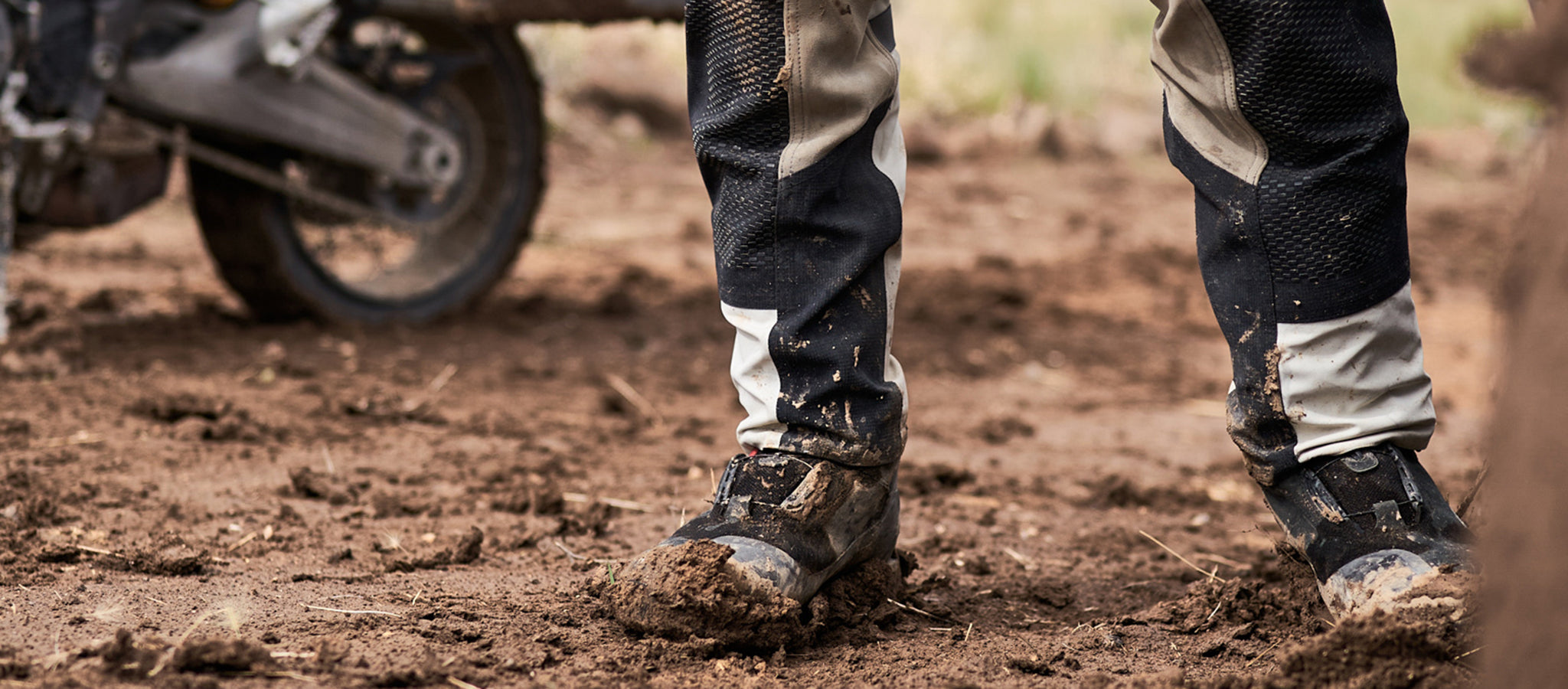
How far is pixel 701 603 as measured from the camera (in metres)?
1.31

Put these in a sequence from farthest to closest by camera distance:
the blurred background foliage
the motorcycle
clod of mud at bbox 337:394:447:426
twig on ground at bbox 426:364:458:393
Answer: the blurred background foliage < twig on ground at bbox 426:364:458:393 < the motorcycle < clod of mud at bbox 337:394:447:426

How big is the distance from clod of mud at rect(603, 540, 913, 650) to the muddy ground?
0.02 m

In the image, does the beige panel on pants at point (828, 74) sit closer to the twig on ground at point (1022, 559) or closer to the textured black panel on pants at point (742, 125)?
the textured black panel on pants at point (742, 125)

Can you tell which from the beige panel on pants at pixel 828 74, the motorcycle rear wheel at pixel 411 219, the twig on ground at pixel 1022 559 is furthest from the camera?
the motorcycle rear wheel at pixel 411 219

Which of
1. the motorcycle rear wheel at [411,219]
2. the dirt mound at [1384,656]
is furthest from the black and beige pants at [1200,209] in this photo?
the motorcycle rear wheel at [411,219]

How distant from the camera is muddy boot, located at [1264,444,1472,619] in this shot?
51.6 inches

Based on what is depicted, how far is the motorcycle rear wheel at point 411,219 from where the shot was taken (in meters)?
2.92

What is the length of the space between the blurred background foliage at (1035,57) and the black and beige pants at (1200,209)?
539 centimetres

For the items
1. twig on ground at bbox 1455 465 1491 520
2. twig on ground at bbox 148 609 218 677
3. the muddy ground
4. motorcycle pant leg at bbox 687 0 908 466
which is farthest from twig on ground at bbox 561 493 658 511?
twig on ground at bbox 1455 465 1491 520

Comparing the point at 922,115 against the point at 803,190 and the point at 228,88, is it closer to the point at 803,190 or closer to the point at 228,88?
the point at 228,88

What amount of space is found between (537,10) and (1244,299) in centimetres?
200

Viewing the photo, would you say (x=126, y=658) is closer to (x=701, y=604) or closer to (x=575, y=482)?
(x=701, y=604)

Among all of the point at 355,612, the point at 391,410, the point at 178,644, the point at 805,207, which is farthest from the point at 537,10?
the point at 178,644

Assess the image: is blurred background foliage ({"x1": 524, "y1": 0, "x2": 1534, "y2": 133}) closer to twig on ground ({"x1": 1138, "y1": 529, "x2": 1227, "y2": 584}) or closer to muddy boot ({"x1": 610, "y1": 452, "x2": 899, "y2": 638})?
twig on ground ({"x1": 1138, "y1": 529, "x2": 1227, "y2": 584})
